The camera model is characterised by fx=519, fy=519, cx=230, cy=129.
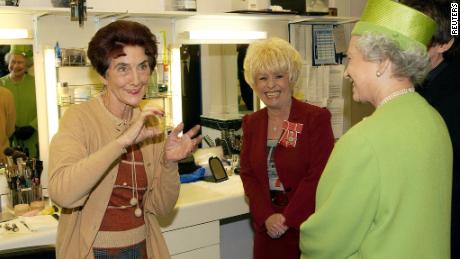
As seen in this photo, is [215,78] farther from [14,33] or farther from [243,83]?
[14,33]

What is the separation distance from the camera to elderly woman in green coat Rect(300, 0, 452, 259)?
1.24 metres

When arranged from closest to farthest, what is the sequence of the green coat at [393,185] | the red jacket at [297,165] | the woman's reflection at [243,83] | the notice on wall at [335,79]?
the green coat at [393,185]
the red jacket at [297,165]
the woman's reflection at [243,83]
the notice on wall at [335,79]

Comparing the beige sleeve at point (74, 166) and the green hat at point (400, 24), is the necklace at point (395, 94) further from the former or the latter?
the beige sleeve at point (74, 166)

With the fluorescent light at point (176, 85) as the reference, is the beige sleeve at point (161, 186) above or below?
below

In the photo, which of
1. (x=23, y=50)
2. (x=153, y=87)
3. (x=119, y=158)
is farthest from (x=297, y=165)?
(x=23, y=50)

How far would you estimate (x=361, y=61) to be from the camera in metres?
1.34

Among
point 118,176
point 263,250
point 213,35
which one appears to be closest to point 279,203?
point 263,250

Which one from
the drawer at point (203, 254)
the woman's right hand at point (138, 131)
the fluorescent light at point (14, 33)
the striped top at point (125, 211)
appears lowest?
the drawer at point (203, 254)

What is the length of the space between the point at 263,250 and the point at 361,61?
118 cm

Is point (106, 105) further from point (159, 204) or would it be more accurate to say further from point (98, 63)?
point (159, 204)

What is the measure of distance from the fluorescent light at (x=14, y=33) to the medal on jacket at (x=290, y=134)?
1.34 metres

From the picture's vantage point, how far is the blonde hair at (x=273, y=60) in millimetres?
2312

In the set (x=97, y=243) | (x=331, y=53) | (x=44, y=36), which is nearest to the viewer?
(x=97, y=243)

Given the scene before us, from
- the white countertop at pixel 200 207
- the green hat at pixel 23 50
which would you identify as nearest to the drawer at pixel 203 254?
the white countertop at pixel 200 207
